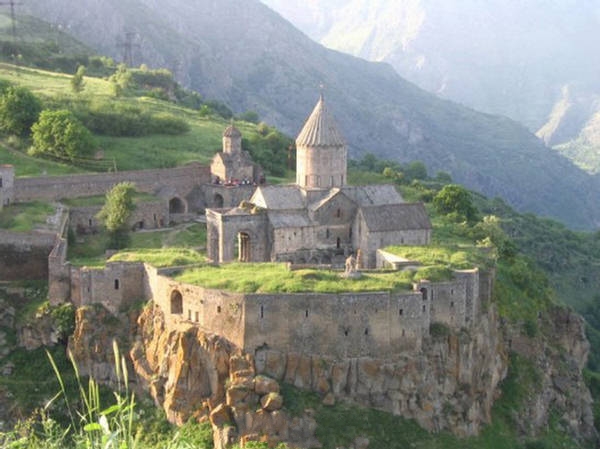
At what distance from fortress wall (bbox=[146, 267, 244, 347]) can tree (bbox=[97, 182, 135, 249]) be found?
36.4 ft

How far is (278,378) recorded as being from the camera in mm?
43969

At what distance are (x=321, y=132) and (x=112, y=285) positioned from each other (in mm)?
15356

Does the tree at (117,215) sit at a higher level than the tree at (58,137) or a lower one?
lower

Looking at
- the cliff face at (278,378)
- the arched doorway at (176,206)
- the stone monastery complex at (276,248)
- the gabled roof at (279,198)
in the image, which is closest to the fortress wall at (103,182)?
the stone monastery complex at (276,248)

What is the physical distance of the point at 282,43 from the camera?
188750 mm

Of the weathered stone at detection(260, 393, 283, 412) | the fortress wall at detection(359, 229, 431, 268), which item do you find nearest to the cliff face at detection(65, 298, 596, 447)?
the weathered stone at detection(260, 393, 283, 412)

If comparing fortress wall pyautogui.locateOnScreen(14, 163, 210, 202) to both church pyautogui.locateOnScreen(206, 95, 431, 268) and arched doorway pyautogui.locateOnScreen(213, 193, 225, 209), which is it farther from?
church pyautogui.locateOnScreen(206, 95, 431, 268)

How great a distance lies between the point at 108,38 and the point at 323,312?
125 m

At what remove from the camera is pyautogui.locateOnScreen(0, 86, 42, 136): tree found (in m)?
72.6

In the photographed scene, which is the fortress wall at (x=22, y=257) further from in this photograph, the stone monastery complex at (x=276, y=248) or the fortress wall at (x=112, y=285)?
the fortress wall at (x=112, y=285)

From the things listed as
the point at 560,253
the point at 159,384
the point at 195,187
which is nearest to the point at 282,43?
the point at 560,253

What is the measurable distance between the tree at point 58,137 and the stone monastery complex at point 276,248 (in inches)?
215

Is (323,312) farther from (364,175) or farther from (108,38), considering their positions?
(108,38)

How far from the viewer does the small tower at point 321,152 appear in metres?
→ 56.6
